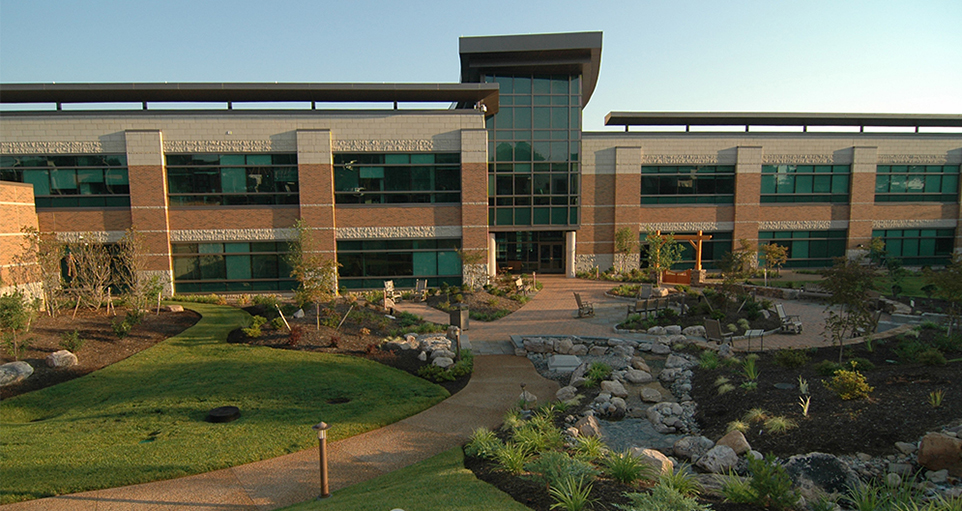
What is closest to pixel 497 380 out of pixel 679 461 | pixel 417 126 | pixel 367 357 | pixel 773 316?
pixel 367 357

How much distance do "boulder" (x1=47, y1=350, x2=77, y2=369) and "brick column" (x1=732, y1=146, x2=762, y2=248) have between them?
3383 centimetres

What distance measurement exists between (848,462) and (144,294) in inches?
782

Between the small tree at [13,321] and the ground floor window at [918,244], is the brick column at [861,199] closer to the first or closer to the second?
the ground floor window at [918,244]

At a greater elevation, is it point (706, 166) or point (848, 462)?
point (706, 166)

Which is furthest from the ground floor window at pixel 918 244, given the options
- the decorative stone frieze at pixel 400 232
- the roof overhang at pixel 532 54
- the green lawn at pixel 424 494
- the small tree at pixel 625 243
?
the green lawn at pixel 424 494

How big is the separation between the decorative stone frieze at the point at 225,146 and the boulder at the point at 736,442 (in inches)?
956

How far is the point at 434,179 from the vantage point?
27.2 m

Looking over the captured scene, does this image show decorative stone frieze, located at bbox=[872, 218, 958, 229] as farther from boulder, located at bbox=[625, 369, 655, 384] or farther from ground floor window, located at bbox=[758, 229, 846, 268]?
boulder, located at bbox=[625, 369, 655, 384]

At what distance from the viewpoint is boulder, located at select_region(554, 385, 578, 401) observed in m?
10.5

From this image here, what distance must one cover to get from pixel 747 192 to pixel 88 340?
3452 cm

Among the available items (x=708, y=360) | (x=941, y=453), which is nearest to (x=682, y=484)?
(x=941, y=453)

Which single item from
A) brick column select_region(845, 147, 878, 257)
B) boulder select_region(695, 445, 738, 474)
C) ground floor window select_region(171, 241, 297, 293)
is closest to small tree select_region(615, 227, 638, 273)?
brick column select_region(845, 147, 878, 257)

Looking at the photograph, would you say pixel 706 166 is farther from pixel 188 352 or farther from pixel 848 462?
pixel 188 352

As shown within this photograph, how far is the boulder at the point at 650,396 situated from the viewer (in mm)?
10375
